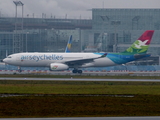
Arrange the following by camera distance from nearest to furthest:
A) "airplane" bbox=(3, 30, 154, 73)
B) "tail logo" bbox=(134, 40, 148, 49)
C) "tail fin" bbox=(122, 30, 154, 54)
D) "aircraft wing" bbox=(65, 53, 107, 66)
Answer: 1. "airplane" bbox=(3, 30, 154, 73)
2. "aircraft wing" bbox=(65, 53, 107, 66)
3. "tail fin" bbox=(122, 30, 154, 54)
4. "tail logo" bbox=(134, 40, 148, 49)

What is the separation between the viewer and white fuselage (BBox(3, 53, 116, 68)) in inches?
2672

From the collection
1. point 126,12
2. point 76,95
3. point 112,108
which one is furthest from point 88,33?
point 112,108

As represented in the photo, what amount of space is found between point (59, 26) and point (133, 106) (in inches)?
6284

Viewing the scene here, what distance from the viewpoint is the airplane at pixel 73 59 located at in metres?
67.9

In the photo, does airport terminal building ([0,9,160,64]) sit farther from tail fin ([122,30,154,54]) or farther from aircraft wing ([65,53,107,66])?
aircraft wing ([65,53,107,66])

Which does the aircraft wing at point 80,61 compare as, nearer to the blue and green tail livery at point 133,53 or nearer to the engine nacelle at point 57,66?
the engine nacelle at point 57,66

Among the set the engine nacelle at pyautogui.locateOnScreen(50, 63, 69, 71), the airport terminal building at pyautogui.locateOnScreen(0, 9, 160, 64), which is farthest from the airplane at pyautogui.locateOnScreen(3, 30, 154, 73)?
the airport terminal building at pyautogui.locateOnScreen(0, 9, 160, 64)

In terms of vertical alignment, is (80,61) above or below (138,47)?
below

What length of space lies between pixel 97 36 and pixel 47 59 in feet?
169

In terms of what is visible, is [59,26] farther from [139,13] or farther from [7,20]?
[139,13]

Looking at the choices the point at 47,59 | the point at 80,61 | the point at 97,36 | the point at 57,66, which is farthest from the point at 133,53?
the point at 97,36

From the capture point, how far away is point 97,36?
118 metres

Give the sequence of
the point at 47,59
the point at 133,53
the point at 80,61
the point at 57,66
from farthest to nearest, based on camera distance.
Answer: the point at 133,53
the point at 80,61
the point at 47,59
the point at 57,66

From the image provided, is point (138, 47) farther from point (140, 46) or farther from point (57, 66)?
point (57, 66)
